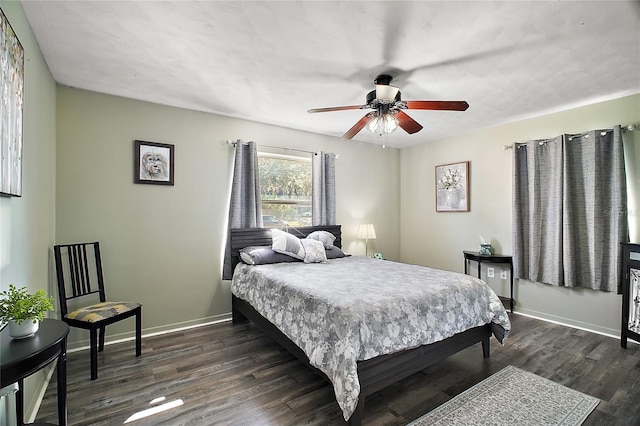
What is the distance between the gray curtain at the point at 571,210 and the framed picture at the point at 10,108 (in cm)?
490

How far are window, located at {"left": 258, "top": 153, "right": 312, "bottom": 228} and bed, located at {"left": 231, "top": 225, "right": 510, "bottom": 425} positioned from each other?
1127 millimetres

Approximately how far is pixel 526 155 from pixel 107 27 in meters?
4.66

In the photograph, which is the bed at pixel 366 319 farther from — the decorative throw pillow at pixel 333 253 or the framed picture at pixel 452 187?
the framed picture at pixel 452 187

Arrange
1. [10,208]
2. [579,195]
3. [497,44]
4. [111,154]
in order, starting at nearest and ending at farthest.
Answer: [10,208] < [497,44] < [111,154] < [579,195]

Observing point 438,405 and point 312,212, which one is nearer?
point 438,405

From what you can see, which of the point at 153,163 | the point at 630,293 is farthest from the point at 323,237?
the point at 630,293

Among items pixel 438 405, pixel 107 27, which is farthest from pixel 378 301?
pixel 107 27

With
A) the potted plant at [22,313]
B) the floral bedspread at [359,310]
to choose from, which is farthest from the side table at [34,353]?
the floral bedspread at [359,310]

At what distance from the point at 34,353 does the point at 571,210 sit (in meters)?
4.76

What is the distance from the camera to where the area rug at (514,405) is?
1932 mm

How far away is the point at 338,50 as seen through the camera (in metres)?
2.32

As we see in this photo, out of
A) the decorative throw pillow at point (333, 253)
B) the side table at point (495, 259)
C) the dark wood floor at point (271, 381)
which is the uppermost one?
the decorative throw pillow at point (333, 253)

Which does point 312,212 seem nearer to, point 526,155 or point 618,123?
point 526,155

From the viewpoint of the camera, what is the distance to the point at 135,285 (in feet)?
10.8
